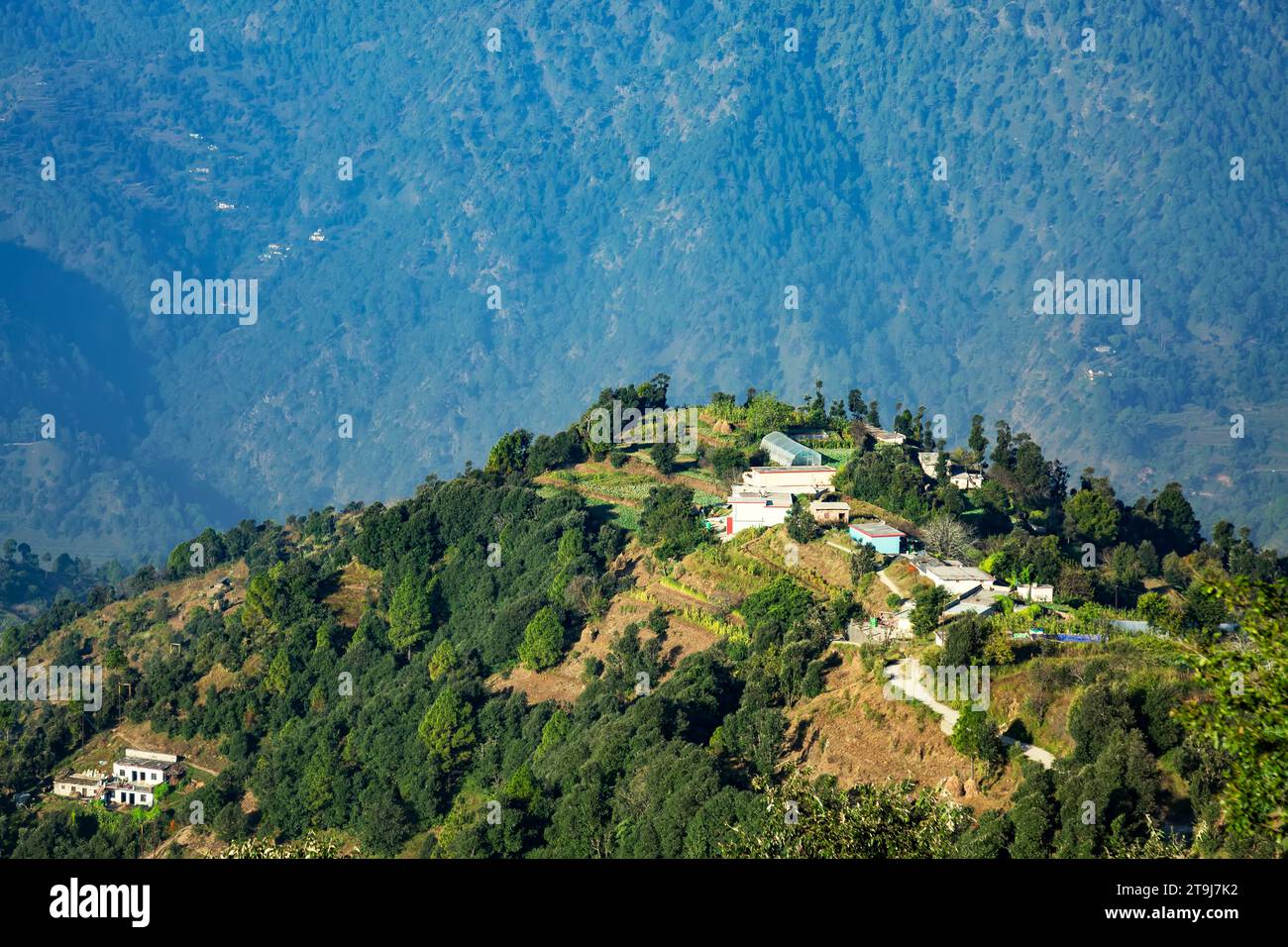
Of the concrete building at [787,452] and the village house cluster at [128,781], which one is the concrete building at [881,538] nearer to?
the concrete building at [787,452]

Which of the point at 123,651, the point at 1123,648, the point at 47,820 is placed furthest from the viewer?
the point at 123,651

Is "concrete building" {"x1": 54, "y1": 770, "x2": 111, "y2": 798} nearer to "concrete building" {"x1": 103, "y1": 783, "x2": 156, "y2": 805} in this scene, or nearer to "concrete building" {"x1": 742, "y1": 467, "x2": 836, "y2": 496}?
"concrete building" {"x1": 103, "y1": 783, "x2": 156, "y2": 805}

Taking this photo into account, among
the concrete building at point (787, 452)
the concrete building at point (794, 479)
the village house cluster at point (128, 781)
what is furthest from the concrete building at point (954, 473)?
the village house cluster at point (128, 781)

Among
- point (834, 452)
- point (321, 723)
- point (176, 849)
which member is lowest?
point (176, 849)

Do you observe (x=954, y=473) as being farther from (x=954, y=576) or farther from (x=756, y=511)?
(x=954, y=576)
